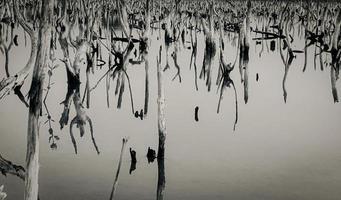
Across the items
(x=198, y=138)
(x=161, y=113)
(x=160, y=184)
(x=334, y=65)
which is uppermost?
(x=334, y=65)

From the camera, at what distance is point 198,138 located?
2480 millimetres

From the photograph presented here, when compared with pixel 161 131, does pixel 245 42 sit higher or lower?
higher

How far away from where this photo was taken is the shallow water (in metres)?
2.47

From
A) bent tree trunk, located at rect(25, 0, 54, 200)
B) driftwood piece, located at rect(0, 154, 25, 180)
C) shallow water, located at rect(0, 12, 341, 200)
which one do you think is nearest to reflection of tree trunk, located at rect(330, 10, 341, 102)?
shallow water, located at rect(0, 12, 341, 200)

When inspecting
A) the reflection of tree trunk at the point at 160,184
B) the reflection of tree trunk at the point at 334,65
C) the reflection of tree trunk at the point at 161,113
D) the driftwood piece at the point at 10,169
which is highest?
the reflection of tree trunk at the point at 334,65

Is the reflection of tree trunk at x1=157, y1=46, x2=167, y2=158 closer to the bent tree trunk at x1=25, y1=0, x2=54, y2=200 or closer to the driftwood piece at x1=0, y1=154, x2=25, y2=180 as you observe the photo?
the bent tree trunk at x1=25, y1=0, x2=54, y2=200

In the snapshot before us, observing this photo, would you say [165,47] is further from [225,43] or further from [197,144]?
[197,144]

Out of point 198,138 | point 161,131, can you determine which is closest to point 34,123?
point 161,131

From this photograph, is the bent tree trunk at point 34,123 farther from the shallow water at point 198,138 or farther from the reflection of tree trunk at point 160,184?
the reflection of tree trunk at point 160,184

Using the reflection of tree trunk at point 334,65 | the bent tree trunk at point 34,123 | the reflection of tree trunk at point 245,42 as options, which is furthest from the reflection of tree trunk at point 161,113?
the reflection of tree trunk at point 334,65

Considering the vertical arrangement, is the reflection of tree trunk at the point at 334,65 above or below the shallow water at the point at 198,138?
above

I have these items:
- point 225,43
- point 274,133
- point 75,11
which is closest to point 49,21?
point 75,11

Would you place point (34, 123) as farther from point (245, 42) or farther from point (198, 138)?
point (245, 42)

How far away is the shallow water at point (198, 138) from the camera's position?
2469mm
